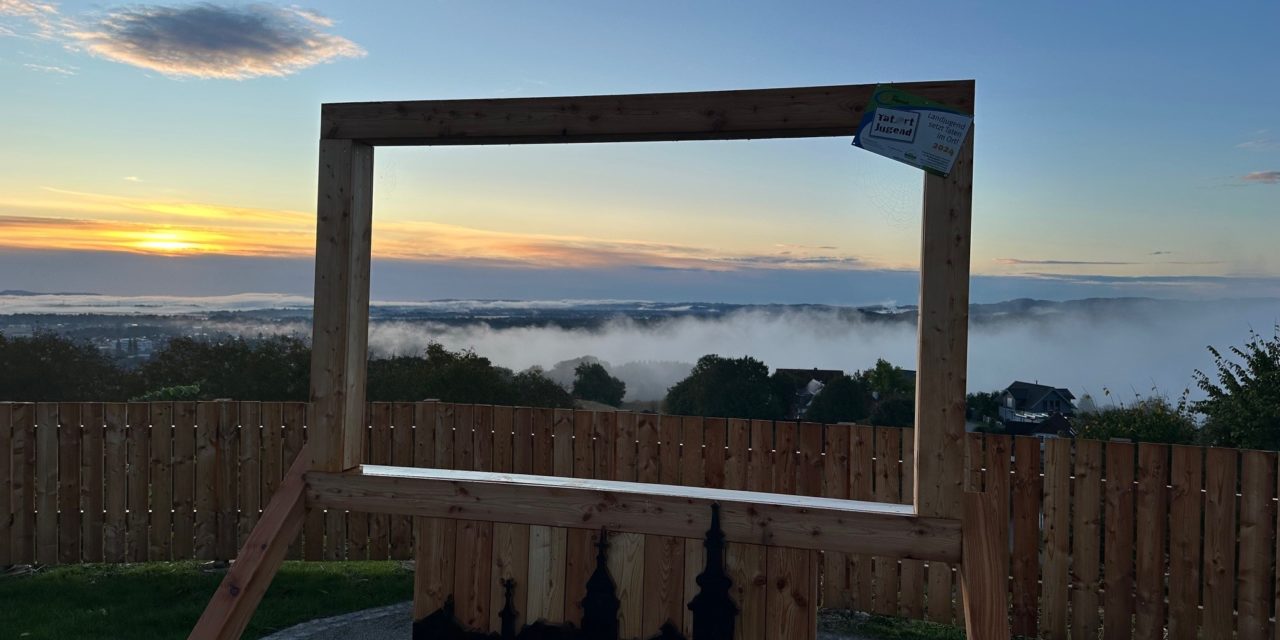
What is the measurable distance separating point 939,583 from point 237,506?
5487 mm

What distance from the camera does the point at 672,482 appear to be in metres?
7.04

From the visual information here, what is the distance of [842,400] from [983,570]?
6597mm

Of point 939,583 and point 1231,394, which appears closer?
point 939,583

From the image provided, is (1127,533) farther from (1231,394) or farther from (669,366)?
(669,366)

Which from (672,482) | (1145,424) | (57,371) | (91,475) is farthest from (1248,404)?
(57,371)

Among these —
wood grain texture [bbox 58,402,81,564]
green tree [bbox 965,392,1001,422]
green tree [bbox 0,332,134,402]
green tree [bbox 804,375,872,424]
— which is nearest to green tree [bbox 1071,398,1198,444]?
green tree [bbox 965,392,1001,422]

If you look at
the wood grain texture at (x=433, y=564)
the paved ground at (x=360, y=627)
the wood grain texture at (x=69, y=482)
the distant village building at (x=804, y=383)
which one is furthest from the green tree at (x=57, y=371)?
the wood grain texture at (x=433, y=564)

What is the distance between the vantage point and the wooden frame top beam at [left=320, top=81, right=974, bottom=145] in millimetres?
3850

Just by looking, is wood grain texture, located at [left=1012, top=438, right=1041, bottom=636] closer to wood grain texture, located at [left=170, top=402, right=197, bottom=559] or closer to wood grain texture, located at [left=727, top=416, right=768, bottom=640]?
wood grain texture, located at [left=727, top=416, right=768, bottom=640]

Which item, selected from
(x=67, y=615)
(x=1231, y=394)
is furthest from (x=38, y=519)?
(x=1231, y=394)

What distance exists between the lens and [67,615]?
21.6 feet

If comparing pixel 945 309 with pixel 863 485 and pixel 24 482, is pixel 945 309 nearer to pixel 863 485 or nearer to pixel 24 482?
pixel 863 485

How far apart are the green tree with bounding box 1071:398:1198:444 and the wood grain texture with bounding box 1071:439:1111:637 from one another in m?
3.28

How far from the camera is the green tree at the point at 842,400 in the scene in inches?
402
